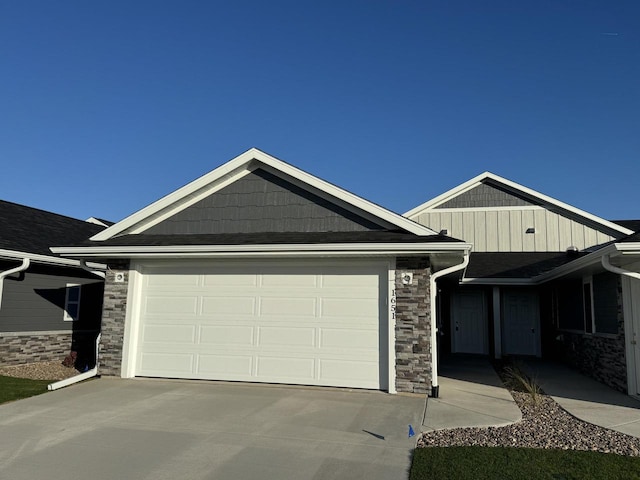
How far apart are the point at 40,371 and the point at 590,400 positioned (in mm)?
12019

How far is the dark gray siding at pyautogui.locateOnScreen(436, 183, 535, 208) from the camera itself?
18.3 metres

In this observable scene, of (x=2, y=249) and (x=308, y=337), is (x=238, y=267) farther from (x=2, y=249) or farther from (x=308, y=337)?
(x=2, y=249)

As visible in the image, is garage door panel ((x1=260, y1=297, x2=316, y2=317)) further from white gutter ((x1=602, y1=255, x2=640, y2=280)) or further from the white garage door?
white gutter ((x1=602, y1=255, x2=640, y2=280))

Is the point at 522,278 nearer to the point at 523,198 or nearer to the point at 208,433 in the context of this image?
the point at 523,198

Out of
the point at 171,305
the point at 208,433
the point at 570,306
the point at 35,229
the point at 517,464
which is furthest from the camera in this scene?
the point at 35,229

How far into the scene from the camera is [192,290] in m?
9.62

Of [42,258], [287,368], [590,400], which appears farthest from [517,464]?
[42,258]

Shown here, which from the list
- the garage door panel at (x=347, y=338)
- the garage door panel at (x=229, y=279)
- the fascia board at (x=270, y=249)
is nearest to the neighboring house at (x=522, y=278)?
the fascia board at (x=270, y=249)

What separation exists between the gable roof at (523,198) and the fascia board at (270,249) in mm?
10399

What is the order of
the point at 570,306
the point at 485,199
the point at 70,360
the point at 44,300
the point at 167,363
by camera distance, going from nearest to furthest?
the point at 167,363 → the point at 70,360 → the point at 44,300 → the point at 570,306 → the point at 485,199

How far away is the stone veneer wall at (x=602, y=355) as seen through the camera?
8.96m

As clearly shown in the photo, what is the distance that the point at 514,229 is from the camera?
18094 mm

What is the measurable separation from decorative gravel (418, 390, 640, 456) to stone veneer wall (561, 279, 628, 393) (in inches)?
118

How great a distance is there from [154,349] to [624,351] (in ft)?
30.4
